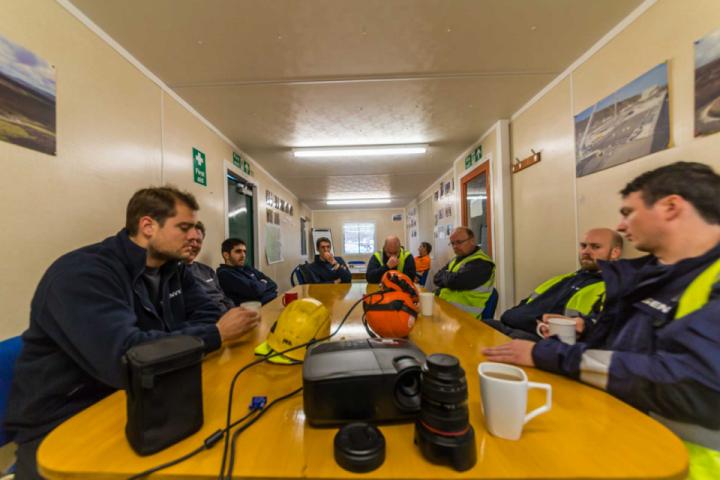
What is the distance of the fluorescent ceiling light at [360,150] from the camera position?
12.2ft

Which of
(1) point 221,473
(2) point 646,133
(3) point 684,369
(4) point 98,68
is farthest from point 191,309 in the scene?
(2) point 646,133

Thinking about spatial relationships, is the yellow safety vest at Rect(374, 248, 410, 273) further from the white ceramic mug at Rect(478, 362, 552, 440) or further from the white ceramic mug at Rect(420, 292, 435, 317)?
the white ceramic mug at Rect(478, 362, 552, 440)

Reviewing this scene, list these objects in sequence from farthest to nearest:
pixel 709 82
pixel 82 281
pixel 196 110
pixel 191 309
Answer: pixel 196 110
pixel 191 309
pixel 709 82
pixel 82 281

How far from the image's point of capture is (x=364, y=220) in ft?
33.1

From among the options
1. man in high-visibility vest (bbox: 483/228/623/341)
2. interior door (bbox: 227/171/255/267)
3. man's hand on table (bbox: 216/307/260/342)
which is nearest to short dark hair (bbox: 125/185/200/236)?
man's hand on table (bbox: 216/307/260/342)

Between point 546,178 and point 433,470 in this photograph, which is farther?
point 546,178

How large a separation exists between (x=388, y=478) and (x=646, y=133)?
2.15m

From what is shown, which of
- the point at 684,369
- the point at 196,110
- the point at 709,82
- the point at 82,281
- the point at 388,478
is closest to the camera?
the point at 388,478

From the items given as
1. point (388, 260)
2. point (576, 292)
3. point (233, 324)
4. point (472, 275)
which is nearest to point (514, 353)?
point (233, 324)

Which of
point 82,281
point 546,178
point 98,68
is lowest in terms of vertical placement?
point 82,281

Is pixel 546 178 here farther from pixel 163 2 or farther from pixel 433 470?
pixel 163 2

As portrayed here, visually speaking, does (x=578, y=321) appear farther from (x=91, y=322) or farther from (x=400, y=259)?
(x=400, y=259)

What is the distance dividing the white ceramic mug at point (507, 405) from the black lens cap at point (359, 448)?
25 centimetres

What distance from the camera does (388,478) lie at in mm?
509
